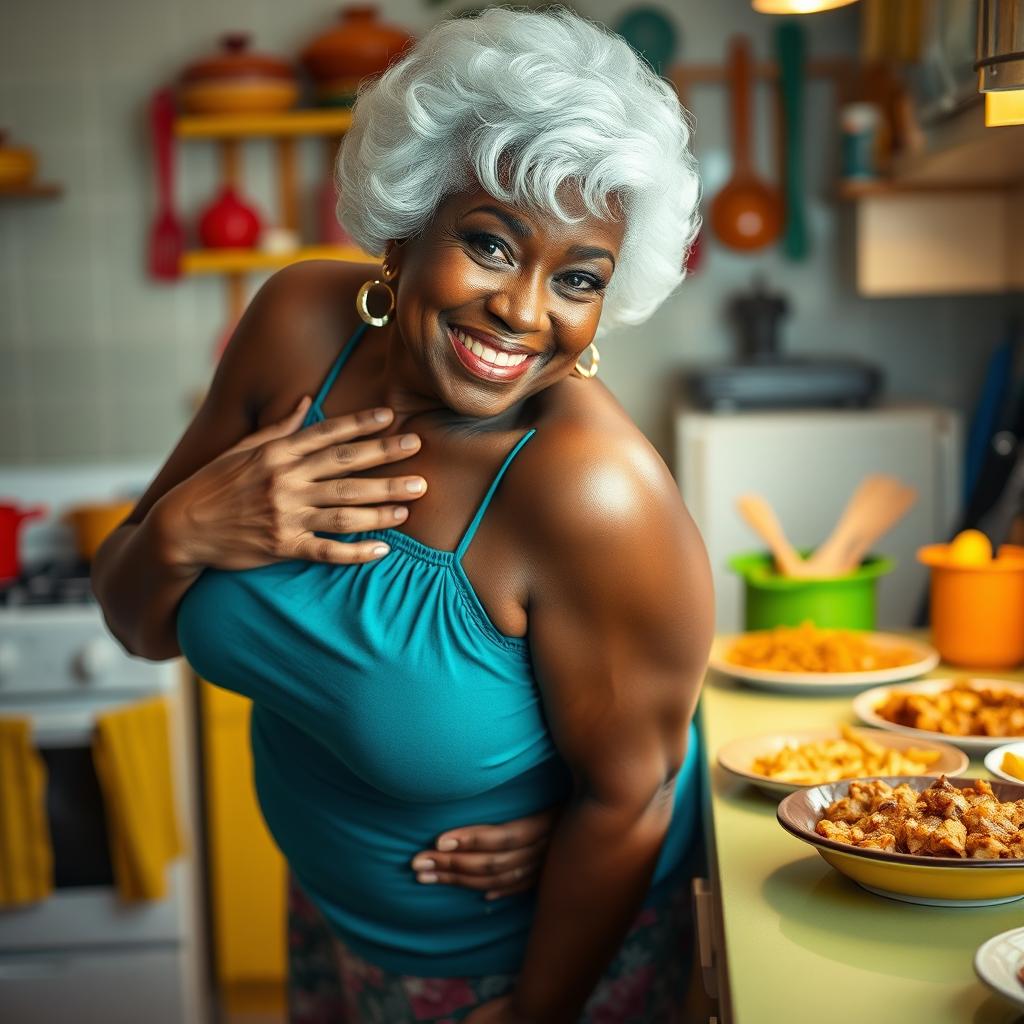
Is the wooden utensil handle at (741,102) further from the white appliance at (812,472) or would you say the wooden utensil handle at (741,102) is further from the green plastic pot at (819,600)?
the green plastic pot at (819,600)

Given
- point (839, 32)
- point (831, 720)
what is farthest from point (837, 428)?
point (831, 720)

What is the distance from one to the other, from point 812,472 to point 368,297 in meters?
1.61

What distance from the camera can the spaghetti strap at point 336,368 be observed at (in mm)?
1344

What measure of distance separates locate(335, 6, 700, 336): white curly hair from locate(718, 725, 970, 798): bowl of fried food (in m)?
0.49

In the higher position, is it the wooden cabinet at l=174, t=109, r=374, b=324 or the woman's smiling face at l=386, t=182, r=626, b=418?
the wooden cabinet at l=174, t=109, r=374, b=324

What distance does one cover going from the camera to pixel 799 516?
9.00ft

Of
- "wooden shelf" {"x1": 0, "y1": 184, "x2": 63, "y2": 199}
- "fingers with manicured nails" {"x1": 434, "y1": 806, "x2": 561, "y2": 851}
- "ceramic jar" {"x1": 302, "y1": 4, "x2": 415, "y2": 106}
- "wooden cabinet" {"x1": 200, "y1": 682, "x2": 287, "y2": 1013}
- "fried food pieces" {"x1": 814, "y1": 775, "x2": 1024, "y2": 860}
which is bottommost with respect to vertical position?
"wooden cabinet" {"x1": 200, "y1": 682, "x2": 287, "y2": 1013}

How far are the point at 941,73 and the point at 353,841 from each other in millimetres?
1504

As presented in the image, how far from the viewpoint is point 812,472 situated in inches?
107

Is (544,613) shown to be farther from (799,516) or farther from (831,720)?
(799,516)

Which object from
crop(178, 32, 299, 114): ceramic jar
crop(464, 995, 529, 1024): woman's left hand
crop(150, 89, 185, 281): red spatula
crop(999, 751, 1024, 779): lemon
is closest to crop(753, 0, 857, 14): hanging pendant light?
crop(999, 751, 1024, 779): lemon

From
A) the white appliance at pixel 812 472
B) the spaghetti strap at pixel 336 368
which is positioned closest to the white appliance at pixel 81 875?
the white appliance at pixel 812 472

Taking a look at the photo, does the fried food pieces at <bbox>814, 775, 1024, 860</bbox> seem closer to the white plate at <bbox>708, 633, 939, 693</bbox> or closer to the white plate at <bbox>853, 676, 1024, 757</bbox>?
the white plate at <bbox>853, 676, 1024, 757</bbox>

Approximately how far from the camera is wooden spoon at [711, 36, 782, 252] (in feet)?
10.3
